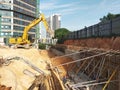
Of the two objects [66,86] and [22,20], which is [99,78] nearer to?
[66,86]

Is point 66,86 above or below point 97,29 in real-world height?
below

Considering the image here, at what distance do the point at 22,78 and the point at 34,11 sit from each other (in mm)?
116781

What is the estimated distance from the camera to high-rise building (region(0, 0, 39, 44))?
345ft

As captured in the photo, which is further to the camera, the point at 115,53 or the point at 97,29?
the point at 97,29

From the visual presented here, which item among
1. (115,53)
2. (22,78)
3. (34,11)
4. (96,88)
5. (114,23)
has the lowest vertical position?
(96,88)

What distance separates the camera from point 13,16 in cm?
10838

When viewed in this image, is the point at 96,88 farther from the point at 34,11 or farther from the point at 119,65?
the point at 34,11

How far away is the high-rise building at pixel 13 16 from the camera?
105062 mm

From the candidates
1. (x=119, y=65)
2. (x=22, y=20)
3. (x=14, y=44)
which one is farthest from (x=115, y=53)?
(x=22, y=20)

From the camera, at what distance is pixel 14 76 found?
1733 centimetres

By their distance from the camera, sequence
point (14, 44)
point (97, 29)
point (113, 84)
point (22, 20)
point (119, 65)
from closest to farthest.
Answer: point (119, 65)
point (113, 84)
point (97, 29)
point (14, 44)
point (22, 20)

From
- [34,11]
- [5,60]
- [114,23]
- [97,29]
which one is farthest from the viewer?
[34,11]

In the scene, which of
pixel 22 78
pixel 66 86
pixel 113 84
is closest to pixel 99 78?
pixel 113 84

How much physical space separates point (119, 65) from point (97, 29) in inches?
687
